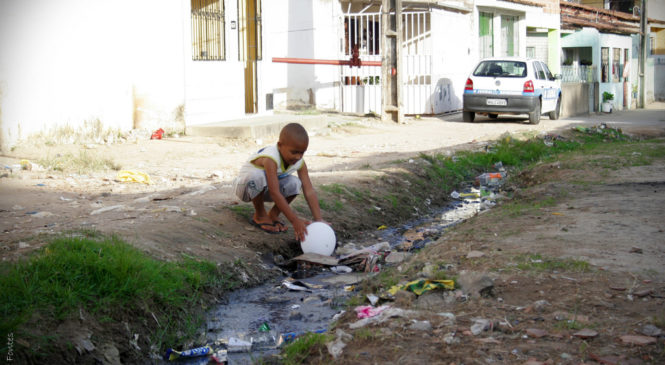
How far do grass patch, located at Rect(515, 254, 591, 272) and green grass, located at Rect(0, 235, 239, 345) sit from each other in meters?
2.15

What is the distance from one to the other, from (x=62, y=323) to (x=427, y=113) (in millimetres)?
16733

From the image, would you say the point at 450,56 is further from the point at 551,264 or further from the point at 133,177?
the point at 551,264

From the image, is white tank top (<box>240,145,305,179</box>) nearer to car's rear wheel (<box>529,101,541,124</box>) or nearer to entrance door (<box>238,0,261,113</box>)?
entrance door (<box>238,0,261,113</box>)

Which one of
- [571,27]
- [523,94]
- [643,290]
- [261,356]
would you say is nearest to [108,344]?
[261,356]

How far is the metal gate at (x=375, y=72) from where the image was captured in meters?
18.7

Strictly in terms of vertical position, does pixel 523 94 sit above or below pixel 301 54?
below

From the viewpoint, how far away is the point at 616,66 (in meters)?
31.7

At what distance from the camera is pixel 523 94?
17.4 m

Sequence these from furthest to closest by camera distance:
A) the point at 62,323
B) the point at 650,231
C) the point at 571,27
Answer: the point at 571,27, the point at 650,231, the point at 62,323

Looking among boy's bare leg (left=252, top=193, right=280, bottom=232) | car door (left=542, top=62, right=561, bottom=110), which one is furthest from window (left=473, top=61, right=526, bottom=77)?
boy's bare leg (left=252, top=193, right=280, bottom=232)

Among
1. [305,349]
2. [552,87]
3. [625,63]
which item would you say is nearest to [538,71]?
[552,87]

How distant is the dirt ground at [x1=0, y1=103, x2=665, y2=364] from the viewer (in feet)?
11.2

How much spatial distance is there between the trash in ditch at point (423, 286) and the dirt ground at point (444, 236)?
97 millimetres

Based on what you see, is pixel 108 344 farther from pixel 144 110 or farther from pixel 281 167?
pixel 144 110
